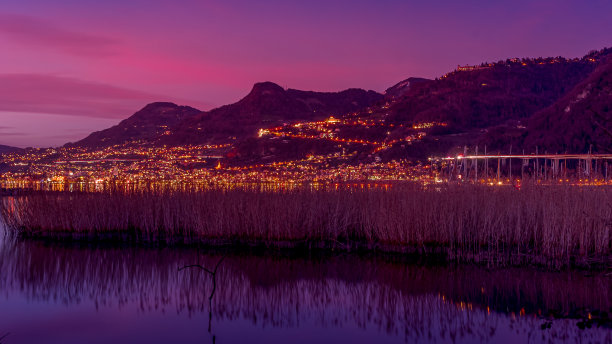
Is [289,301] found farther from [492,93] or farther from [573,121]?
→ [492,93]

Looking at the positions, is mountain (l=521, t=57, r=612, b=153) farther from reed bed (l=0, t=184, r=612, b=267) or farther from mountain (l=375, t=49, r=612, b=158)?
reed bed (l=0, t=184, r=612, b=267)

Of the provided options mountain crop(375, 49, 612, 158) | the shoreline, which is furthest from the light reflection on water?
mountain crop(375, 49, 612, 158)

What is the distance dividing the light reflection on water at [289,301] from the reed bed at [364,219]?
1000 mm

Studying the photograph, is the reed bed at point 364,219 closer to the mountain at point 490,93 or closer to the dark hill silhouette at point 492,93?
the dark hill silhouette at point 492,93

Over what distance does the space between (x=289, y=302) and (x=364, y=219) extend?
5.31 metres

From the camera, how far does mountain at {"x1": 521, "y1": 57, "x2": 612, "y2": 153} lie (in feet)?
277

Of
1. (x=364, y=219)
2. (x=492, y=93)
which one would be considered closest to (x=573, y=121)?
(x=492, y=93)

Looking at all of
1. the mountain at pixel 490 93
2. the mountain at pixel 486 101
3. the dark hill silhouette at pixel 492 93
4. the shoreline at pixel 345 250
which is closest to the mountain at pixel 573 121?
the mountain at pixel 486 101

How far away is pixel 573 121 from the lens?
297 ft

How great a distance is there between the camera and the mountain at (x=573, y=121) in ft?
277

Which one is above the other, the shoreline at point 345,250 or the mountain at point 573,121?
the mountain at point 573,121

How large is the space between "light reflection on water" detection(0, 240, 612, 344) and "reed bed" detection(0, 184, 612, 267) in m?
1.00

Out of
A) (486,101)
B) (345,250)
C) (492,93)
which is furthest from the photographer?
(492,93)

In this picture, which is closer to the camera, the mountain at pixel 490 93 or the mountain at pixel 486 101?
the mountain at pixel 486 101
